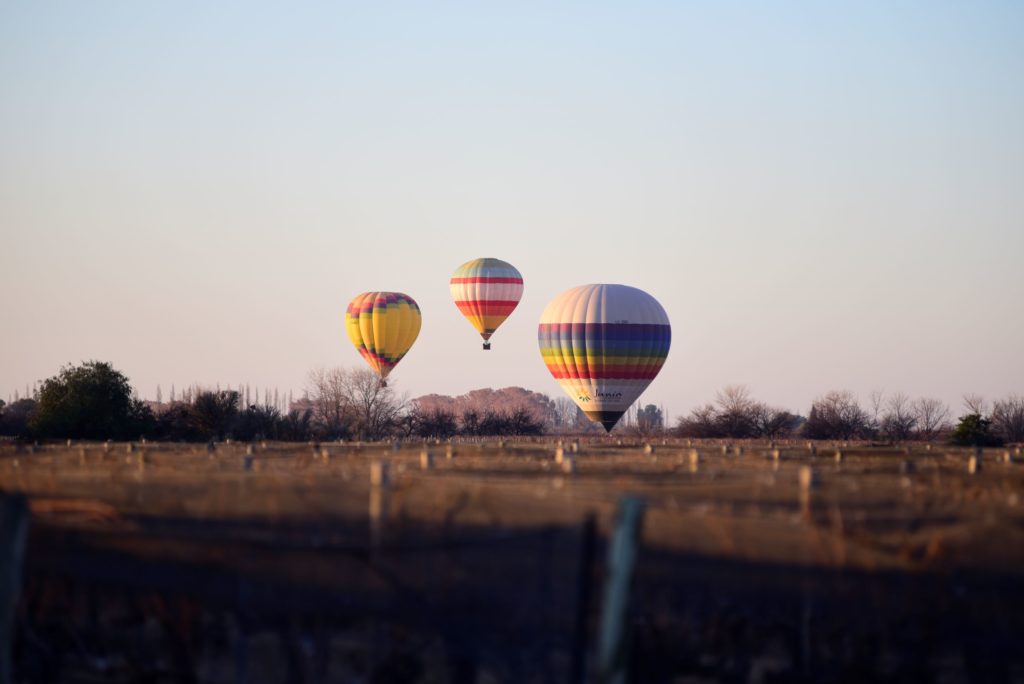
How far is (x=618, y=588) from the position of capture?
10344mm

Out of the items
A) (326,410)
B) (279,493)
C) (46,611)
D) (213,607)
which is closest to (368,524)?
(279,493)

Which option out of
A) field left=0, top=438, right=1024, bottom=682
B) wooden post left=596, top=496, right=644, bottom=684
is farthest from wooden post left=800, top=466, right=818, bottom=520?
wooden post left=596, top=496, right=644, bottom=684

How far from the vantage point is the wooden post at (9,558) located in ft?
40.8

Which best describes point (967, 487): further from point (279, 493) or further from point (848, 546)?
point (279, 493)

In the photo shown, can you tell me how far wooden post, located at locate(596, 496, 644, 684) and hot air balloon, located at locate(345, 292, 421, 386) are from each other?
78.8 m

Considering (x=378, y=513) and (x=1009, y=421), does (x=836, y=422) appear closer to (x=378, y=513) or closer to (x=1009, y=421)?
(x=1009, y=421)

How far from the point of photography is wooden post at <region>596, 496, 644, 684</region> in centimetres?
1030

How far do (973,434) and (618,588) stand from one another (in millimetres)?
66778

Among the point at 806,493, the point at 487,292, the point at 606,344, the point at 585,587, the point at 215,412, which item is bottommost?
the point at 585,587

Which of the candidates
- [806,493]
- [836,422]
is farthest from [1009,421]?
[806,493]

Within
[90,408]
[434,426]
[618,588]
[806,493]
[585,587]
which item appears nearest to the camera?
[618,588]

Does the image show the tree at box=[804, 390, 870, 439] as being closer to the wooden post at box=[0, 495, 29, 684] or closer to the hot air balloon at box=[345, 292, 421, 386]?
the hot air balloon at box=[345, 292, 421, 386]

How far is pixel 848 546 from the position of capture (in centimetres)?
1246

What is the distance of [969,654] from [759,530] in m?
3.17
